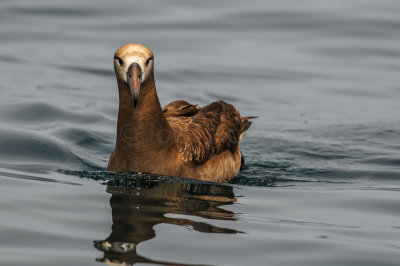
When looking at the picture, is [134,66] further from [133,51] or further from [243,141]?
[243,141]

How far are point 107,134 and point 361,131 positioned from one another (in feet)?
14.3

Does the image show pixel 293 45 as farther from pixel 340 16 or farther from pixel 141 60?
pixel 141 60

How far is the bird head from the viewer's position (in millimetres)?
8359

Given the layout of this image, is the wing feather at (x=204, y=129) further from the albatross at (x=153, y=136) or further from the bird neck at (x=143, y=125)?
the bird neck at (x=143, y=125)

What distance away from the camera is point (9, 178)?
9.20 m

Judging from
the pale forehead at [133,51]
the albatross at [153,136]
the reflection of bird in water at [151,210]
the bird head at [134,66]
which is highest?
the pale forehead at [133,51]

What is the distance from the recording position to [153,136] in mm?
9055

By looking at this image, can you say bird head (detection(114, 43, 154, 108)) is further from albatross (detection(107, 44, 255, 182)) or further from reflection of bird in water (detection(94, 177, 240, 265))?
reflection of bird in water (detection(94, 177, 240, 265))

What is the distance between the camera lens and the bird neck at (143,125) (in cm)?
895

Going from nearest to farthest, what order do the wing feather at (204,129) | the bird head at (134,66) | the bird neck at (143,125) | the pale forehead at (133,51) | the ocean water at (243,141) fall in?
the ocean water at (243,141)
the bird head at (134,66)
the pale forehead at (133,51)
the bird neck at (143,125)
the wing feather at (204,129)

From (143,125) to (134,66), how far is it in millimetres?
892

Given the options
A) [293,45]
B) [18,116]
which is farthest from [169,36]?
[18,116]

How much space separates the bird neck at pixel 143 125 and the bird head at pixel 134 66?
0.29 m

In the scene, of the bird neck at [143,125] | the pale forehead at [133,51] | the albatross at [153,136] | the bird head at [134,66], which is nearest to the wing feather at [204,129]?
the albatross at [153,136]
